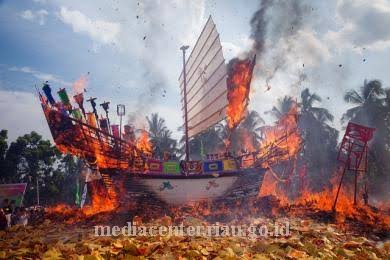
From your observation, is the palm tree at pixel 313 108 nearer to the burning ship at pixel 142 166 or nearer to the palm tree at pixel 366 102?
the palm tree at pixel 366 102

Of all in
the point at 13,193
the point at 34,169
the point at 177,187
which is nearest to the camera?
the point at 177,187

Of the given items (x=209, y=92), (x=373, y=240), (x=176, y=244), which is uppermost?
(x=209, y=92)

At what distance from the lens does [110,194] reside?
1380 centimetres

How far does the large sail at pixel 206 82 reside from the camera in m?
17.4

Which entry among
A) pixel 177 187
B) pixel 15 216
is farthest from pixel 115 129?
pixel 15 216

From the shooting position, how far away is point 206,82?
64.6 ft

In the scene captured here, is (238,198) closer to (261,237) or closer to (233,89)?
(261,237)

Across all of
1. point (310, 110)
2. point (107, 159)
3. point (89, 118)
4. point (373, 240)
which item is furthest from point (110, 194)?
point (310, 110)

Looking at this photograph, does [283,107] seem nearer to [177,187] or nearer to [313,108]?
[313,108]

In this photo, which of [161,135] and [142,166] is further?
[161,135]

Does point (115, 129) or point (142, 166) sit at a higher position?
point (115, 129)

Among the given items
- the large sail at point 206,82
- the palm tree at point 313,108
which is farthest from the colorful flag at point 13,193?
the palm tree at point 313,108

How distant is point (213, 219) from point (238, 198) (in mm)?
2251

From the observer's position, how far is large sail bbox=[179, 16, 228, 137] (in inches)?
686
